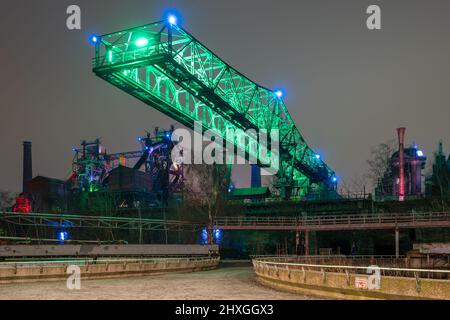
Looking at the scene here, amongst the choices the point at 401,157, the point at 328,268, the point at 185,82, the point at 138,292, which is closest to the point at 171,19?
the point at 185,82

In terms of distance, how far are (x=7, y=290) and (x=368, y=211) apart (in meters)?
66.4

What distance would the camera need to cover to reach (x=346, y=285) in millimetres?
22438

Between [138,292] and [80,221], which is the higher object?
[80,221]

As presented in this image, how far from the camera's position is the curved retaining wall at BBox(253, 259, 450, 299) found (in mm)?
18172

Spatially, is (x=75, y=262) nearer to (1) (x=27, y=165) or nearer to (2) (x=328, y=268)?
(2) (x=328, y=268)

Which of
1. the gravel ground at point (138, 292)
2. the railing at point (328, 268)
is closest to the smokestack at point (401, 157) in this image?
the railing at point (328, 268)

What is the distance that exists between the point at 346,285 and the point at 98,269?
19289 mm

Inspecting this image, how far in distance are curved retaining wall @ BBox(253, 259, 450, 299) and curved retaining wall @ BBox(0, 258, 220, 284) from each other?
1097cm

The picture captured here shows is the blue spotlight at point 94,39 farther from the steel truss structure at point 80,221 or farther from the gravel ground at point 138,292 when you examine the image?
the gravel ground at point 138,292

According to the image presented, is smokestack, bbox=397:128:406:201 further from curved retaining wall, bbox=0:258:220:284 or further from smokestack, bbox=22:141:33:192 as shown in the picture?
smokestack, bbox=22:141:33:192

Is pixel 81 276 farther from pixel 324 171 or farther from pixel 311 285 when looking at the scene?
pixel 324 171

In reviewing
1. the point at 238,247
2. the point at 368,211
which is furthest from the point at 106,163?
the point at 368,211

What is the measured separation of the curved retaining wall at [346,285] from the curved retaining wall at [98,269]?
36.0 feet
